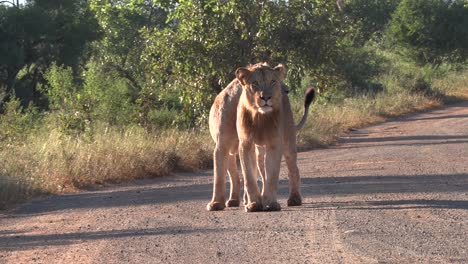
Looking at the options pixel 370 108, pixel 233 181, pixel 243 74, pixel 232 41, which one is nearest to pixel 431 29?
pixel 370 108

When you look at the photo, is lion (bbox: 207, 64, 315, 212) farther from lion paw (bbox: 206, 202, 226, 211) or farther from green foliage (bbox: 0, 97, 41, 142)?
green foliage (bbox: 0, 97, 41, 142)

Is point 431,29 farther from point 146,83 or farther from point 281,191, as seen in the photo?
point 281,191

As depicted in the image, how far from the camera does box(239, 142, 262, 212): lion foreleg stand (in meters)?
10.6

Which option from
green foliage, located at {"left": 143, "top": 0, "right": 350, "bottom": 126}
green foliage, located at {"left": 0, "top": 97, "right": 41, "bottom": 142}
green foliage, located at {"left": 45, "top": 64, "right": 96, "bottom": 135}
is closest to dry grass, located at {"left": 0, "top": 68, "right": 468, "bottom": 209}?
green foliage, located at {"left": 0, "top": 97, "right": 41, "bottom": 142}

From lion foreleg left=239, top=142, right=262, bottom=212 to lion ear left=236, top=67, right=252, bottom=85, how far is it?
0.70 meters

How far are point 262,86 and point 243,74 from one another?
257mm

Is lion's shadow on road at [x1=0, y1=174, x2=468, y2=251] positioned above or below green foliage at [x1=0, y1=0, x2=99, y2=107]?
below

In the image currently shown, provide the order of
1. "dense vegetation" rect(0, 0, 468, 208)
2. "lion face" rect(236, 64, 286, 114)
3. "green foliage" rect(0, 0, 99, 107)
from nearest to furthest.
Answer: "lion face" rect(236, 64, 286, 114) < "dense vegetation" rect(0, 0, 468, 208) < "green foliage" rect(0, 0, 99, 107)

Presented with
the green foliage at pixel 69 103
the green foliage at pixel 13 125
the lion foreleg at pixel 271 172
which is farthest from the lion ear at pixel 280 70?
the green foliage at pixel 69 103

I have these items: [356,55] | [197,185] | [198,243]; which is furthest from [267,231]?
[356,55]

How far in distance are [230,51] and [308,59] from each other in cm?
177

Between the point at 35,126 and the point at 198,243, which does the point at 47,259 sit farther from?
the point at 35,126

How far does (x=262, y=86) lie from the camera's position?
10.3m

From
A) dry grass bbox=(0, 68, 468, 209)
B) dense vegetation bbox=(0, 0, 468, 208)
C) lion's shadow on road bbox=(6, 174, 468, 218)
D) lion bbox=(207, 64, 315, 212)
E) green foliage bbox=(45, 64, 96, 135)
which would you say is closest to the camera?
lion bbox=(207, 64, 315, 212)
